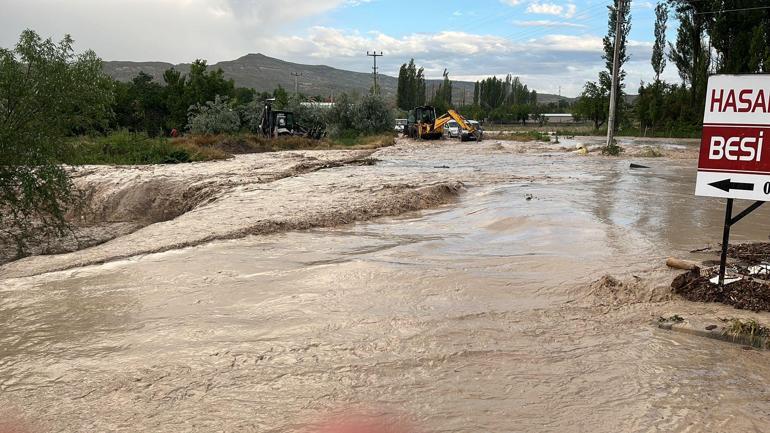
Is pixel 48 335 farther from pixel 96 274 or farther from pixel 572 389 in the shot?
pixel 572 389

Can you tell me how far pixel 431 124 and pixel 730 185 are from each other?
42.7 meters

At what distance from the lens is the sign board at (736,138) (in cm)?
558

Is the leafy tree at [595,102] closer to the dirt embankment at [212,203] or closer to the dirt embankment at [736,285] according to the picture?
the dirt embankment at [212,203]

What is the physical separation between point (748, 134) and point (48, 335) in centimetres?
711

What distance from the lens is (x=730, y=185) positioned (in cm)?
579

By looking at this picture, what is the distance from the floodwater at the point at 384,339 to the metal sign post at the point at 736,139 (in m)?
1.19

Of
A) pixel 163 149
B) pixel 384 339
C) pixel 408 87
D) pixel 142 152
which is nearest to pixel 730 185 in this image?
pixel 384 339

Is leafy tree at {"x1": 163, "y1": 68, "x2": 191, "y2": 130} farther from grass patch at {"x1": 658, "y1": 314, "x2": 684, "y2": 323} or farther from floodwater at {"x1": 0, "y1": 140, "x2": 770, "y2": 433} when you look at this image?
grass patch at {"x1": 658, "y1": 314, "x2": 684, "y2": 323}

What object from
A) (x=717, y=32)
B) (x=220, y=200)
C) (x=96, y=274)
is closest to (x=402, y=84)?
(x=717, y=32)

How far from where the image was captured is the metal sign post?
558 centimetres

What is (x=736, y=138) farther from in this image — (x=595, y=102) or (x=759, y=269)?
(x=595, y=102)

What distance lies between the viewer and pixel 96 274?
8.65m

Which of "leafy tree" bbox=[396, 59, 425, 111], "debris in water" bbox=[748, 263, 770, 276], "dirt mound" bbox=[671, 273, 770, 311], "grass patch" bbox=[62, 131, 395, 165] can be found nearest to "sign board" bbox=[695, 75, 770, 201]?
"dirt mound" bbox=[671, 273, 770, 311]

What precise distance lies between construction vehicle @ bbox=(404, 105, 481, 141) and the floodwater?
36.6 metres
